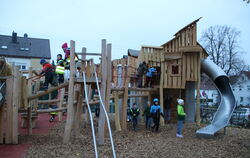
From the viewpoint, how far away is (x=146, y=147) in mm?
8492

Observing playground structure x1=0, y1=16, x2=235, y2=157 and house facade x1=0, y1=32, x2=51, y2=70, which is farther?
house facade x1=0, y1=32, x2=51, y2=70

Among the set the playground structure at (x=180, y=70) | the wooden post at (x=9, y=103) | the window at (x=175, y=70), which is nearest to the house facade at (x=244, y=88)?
the playground structure at (x=180, y=70)

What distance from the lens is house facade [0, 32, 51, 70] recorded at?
40.1m

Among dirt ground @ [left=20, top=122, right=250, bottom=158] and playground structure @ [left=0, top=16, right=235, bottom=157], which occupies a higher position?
playground structure @ [left=0, top=16, right=235, bottom=157]

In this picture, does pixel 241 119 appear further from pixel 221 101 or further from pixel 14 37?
pixel 14 37

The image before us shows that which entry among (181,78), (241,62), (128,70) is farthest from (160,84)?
(241,62)

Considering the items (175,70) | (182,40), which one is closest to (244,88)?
(182,40)

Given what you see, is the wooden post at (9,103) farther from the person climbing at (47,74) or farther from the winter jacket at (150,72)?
the winter jacket at (150,72)

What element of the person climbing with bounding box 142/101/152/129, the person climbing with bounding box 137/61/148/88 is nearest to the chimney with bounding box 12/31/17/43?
the person climbing with bounding box 137/61/148/88

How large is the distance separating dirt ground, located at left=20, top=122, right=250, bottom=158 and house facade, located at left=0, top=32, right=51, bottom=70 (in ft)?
106

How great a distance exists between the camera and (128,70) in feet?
41.1

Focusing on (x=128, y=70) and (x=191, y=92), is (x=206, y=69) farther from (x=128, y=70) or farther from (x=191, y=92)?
(x=128, y=70)

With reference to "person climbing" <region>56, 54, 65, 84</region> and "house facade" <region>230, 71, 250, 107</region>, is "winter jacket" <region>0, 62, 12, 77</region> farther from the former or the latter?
"house facade" <region>230, 71, 250, 107</region>

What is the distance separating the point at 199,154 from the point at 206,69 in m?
8.45
